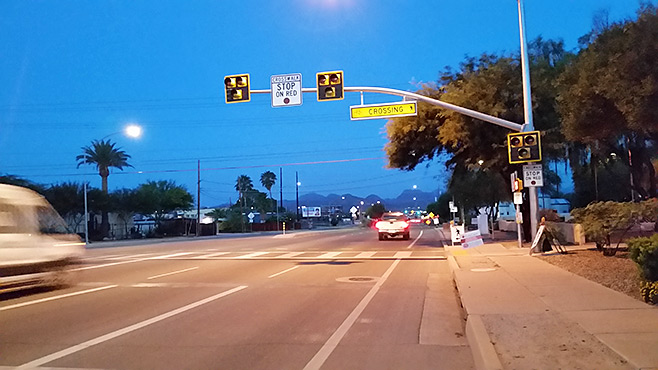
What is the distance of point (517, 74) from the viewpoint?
27922 mm

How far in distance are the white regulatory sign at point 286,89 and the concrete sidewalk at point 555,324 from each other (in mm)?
9139

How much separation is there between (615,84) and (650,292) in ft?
24.3

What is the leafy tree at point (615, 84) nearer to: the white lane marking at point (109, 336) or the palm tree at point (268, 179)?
the white lane marking at point (109, 336)

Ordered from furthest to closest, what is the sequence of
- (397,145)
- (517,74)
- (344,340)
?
(397,145), (517,74), (344,340)

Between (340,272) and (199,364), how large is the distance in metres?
11.4

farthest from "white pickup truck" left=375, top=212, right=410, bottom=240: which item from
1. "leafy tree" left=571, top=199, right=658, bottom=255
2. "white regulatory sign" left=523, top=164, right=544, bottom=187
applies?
"leafy tree" left=571, top=199, right=658, bottom=255

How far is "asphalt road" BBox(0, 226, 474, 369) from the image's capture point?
7688 mm

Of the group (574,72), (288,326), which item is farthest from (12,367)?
(574,72)

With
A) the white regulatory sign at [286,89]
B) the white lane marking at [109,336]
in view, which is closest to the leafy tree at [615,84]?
the white regulatory sign at [286,89]

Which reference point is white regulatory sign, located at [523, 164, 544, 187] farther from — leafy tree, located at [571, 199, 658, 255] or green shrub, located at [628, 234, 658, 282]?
green shrub, located at [628, 234, 658, 282]

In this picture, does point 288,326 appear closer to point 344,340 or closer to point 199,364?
point 344,340

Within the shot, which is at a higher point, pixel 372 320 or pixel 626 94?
pixel 626 94

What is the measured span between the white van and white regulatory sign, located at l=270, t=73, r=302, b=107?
8572mm

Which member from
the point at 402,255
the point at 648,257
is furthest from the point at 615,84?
the point at 402,255
